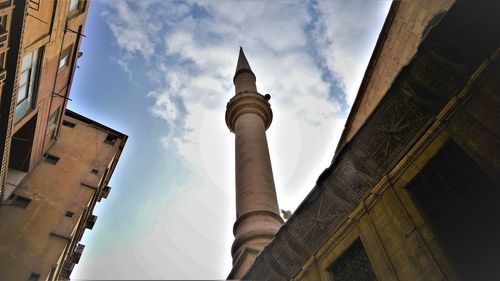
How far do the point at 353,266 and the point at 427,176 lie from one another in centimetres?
196

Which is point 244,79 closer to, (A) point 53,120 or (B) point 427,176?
(A) point 53,120

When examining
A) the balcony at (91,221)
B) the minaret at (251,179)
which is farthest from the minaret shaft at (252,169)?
the balcony at (91,221)

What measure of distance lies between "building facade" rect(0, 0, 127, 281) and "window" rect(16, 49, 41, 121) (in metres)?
0.04

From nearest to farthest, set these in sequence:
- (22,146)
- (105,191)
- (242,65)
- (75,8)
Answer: (75,8) → (22,146) → (242,65) → (105,191)

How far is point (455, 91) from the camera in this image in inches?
178

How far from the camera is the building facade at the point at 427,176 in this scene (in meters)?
4.17

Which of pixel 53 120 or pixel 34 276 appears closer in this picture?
pixel 34 276

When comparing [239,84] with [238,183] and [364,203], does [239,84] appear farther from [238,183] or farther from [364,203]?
[364,203]

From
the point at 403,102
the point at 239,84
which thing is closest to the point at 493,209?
the point at 403,102

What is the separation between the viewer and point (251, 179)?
40.5 feet

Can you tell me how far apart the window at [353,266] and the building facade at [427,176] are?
2cm

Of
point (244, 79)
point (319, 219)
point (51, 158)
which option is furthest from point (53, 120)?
point (319, 219)

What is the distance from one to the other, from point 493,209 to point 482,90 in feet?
4.77

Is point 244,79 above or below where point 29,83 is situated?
above
